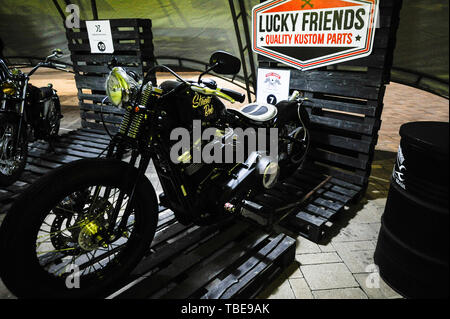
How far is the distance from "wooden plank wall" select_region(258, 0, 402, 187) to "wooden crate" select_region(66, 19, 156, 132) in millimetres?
1928

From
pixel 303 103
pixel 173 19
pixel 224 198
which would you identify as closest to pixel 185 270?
pixel 224 198

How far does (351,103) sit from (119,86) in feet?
7.88

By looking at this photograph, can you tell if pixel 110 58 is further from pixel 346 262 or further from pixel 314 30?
pixel 346 262

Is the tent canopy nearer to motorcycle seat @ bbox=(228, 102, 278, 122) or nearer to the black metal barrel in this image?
motorcycle seat @ bbox=(228, 102, 278, 122)

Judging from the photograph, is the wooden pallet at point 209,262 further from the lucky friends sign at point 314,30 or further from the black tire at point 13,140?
the black tire at point 13,140

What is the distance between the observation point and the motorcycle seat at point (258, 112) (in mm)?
2367

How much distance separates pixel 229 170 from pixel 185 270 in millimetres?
816

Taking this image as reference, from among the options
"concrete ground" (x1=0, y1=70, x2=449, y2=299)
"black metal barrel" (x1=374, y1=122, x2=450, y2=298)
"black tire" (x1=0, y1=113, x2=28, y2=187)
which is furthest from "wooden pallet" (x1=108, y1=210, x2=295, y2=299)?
"black tire" (x1=0, y1=113, x2=28, y2=187)

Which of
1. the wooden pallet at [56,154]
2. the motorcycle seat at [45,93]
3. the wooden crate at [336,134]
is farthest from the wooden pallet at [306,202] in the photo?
the motorcycle seat at [45,93]

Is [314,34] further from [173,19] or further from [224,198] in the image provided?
[173,19]

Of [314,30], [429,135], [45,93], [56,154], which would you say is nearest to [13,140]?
[56,154]

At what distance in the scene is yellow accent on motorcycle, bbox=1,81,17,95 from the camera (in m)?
3.13

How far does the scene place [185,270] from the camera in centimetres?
193

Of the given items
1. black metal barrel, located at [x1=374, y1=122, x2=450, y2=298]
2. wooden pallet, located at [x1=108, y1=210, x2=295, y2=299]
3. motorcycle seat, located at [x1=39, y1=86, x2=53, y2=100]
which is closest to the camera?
black metal barrel, located at [x1=374, y1=122, x2=450, y2=298]
